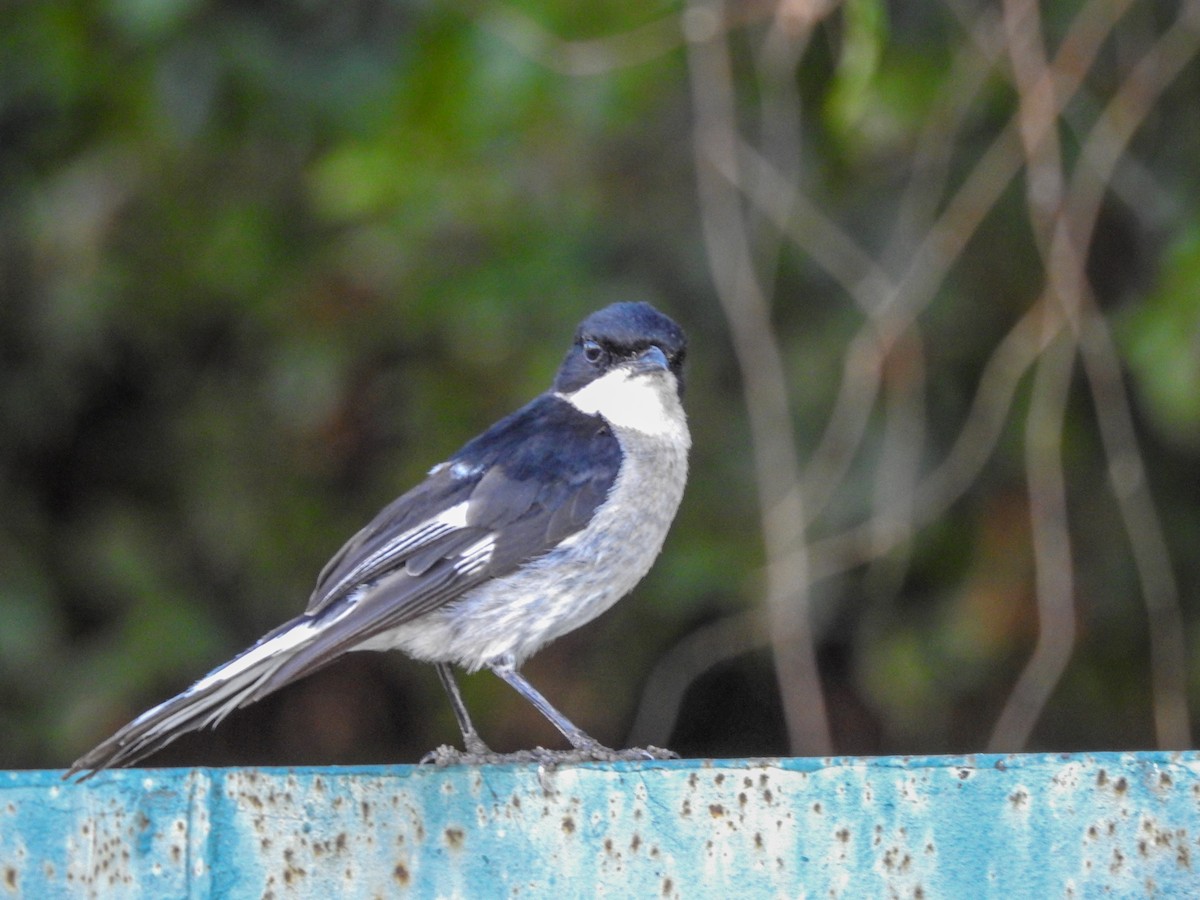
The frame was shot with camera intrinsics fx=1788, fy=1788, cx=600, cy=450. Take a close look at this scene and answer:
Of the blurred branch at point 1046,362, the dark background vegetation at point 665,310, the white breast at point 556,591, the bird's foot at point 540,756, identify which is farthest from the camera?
the dark background vegetation at point 665,310

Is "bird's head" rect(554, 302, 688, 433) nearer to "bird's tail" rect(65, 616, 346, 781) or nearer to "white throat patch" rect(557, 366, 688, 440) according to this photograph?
"white throat patch" rect(557, 366, 688, 440)

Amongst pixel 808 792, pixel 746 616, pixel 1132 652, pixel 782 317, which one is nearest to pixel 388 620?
pixel 808 792

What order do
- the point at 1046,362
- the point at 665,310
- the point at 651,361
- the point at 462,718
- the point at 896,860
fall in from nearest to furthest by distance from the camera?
the point at 896,860 < the point at 462,718 < the point at 651,361 < the point at 1046,362 < the point at 665,310

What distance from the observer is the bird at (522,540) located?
9.80ft

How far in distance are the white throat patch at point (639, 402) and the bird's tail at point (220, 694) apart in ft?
3.03

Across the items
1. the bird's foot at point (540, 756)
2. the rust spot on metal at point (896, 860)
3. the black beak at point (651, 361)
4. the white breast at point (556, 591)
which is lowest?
the rust spot on metal at point (896, 860)

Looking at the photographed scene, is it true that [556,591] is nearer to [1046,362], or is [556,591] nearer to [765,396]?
[765,396]

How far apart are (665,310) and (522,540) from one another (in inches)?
72.2

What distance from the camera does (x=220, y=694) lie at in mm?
2619

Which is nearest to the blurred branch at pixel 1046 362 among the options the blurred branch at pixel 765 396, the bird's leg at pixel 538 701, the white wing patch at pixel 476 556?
the blurred branch at pixel 765 396

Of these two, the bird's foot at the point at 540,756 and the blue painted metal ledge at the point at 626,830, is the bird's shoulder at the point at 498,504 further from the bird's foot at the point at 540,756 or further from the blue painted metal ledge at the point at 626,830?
the blue painted metal ledge at the point at 626,830

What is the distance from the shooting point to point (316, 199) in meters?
5.08

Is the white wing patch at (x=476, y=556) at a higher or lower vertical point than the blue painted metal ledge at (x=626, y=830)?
higher

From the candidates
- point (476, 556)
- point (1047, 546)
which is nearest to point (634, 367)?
point (476, 556)
